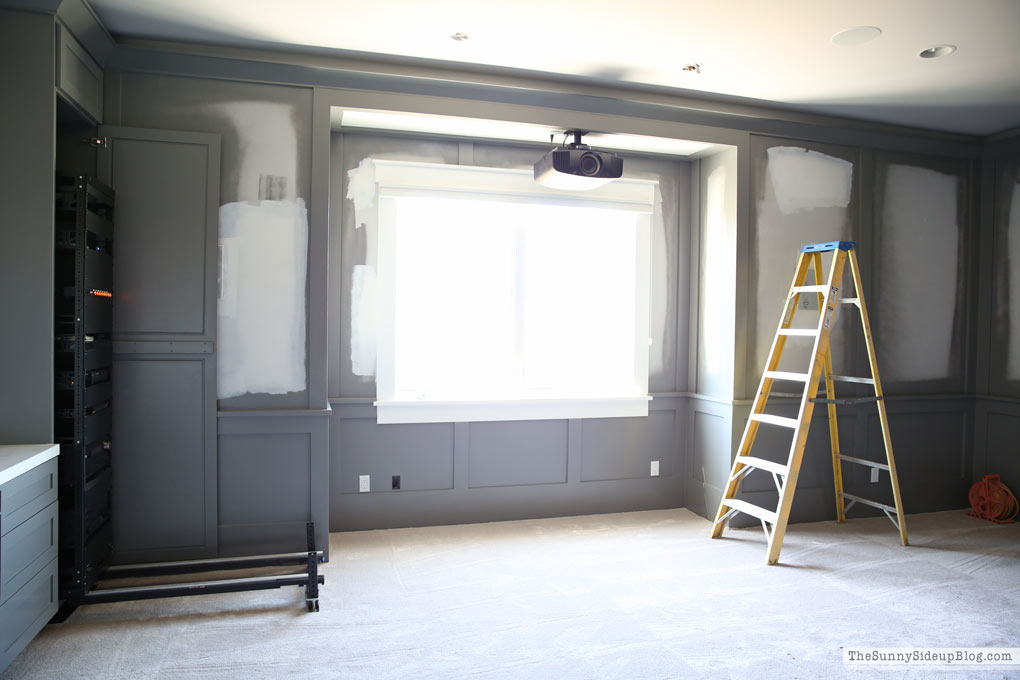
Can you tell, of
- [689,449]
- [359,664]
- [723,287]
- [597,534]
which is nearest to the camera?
[359,664]

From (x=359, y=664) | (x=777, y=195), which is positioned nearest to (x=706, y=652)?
(x=359, y=664)

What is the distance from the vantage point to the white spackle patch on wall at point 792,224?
14.4 feet

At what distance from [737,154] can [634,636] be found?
118 inches

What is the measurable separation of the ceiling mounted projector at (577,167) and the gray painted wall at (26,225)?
7.90 ft

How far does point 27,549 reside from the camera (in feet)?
8.07

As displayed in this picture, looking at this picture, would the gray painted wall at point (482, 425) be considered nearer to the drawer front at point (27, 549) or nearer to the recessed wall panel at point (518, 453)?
the recessed wall panel at point (518, 453)

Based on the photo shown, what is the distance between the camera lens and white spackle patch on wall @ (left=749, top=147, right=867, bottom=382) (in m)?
4.39

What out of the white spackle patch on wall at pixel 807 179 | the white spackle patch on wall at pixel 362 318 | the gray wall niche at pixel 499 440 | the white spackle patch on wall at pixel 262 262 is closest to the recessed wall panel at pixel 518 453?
the gray wall niche at pixel 499 440

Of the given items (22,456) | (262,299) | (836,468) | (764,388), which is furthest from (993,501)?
(22,456)

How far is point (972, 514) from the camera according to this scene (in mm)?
4723

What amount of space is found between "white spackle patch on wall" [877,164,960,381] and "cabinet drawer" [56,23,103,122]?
15.8ft

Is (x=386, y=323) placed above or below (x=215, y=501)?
above

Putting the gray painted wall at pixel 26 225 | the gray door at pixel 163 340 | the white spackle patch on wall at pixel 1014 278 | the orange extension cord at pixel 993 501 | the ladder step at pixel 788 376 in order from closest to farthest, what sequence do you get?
the gray painted wall at pixel 26 225
the gray door at pixel 163 340
the ladder step at pixel 788 376
the orange extension cord at pixel 993 501
the white spackle patch on wall at pixel 1014 278

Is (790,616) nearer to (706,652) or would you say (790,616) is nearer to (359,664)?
(706,652)
